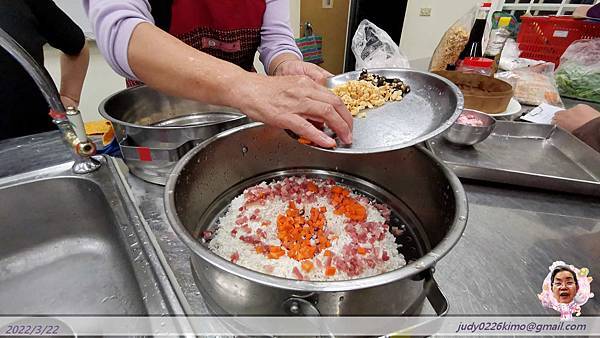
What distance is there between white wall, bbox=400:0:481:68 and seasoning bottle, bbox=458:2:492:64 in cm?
226

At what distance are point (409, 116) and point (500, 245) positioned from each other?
1.36 ft

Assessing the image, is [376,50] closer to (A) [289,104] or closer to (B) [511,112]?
(B) [511,112]

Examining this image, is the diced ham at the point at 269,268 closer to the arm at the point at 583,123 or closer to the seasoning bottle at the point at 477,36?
the arm at the point at 583,123

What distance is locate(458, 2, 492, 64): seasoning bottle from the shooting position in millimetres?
1563

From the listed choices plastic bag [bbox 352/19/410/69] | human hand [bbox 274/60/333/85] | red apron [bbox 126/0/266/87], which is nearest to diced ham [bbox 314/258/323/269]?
human hand [bbox 274/60/333/85]

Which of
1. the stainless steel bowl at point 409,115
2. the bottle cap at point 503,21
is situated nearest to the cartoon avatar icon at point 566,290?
the stainless steel bowl at point 409,115

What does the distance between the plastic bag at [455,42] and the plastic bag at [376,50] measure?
7.0 inches

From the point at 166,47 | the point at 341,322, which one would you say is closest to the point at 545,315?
the point at 341,322

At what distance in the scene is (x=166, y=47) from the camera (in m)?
0.67

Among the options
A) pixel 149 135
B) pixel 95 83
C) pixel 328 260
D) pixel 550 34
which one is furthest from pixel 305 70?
pixel 95 83

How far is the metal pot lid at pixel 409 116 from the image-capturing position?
29.4 inches

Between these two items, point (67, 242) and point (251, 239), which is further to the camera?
point (67, 242)

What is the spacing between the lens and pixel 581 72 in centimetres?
160

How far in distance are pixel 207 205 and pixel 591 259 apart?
3.20 feet
